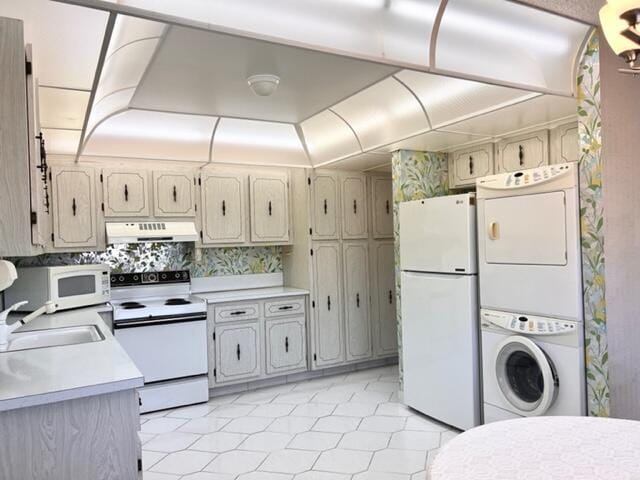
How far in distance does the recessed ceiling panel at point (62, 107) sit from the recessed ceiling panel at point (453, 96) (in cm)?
199

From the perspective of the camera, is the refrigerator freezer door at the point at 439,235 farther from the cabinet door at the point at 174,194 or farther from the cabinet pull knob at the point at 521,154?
the cabinet door at the point at 174,194

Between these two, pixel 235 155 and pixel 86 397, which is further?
pixel 235 155

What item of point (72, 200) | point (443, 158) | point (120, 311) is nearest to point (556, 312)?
point (443, 158)

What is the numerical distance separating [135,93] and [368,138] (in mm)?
1820

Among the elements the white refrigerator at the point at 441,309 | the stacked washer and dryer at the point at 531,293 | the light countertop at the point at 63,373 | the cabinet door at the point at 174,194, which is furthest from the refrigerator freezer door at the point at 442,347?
the light countertop at the point at 63,373

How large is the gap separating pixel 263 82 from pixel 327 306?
8.39ft

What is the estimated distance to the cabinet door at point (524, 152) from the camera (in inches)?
130

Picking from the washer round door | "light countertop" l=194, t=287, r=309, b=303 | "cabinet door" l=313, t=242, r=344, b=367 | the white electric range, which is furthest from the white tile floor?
"light countertop" l=194, t=287, r=309, b=303

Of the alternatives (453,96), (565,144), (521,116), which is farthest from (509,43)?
(565,144)

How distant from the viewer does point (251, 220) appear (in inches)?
182

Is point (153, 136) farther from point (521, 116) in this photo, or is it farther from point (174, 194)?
point (521, 116)

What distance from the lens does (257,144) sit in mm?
4426

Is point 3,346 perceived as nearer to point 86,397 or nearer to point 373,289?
point 86,397

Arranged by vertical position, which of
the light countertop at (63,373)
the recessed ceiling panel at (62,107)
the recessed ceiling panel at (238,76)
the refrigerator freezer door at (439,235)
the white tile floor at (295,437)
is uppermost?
the recessed ceiling panel at (238,76)
